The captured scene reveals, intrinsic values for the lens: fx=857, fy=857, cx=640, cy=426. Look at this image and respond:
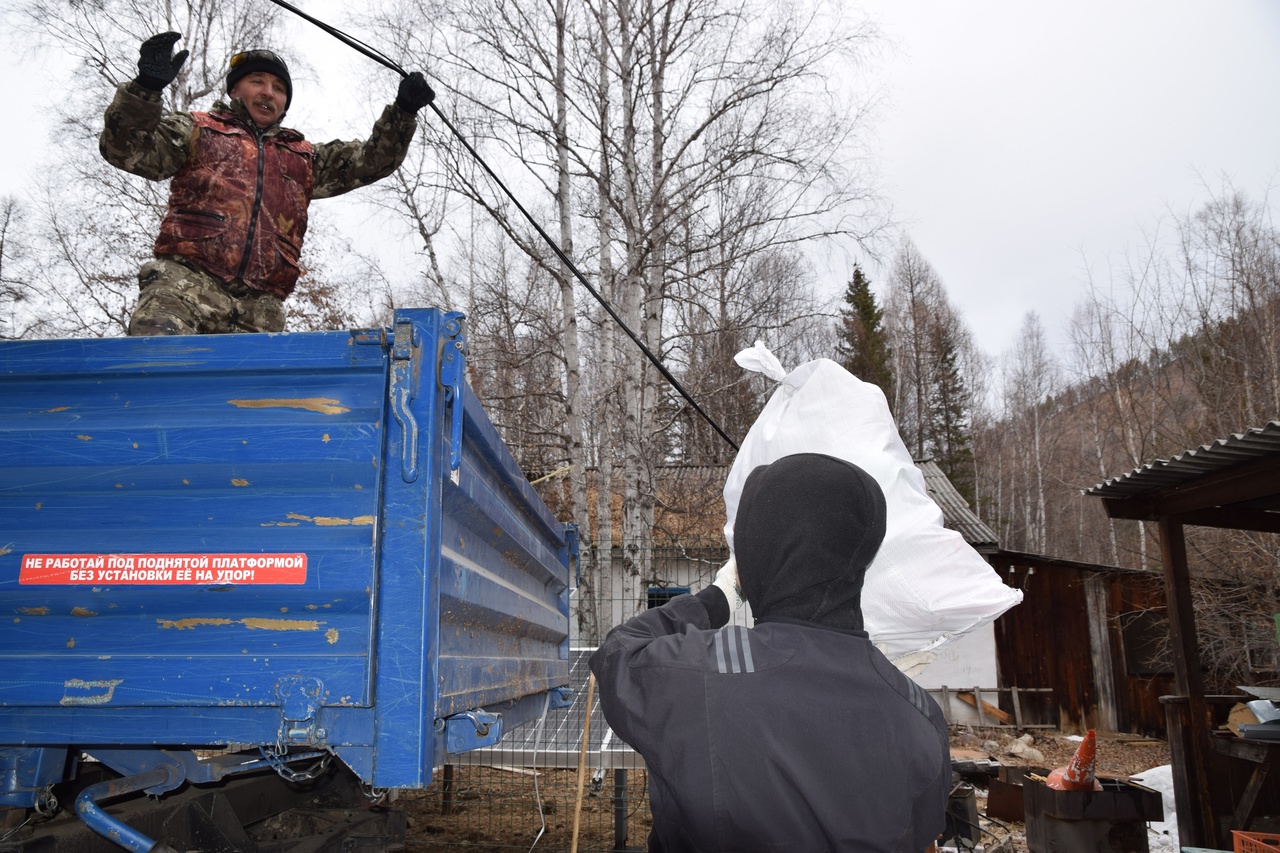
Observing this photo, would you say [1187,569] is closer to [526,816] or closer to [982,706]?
[526,816]

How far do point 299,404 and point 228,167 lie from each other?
154cm

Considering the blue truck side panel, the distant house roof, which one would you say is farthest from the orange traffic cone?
the blue truck side panel

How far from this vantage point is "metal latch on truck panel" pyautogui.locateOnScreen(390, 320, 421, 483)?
6.34 ft

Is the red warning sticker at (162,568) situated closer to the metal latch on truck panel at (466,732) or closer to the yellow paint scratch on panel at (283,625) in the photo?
the yellow paint scratch on panel at (283,625)

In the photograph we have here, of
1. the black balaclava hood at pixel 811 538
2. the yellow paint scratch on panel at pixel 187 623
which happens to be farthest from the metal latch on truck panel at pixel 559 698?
the black balaclava hood at pixel 811 538

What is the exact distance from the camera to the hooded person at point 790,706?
Answer: 1.46 metres

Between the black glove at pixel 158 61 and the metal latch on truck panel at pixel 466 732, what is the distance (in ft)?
6.69

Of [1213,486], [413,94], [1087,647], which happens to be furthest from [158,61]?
[1087,647]

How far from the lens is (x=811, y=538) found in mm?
1598

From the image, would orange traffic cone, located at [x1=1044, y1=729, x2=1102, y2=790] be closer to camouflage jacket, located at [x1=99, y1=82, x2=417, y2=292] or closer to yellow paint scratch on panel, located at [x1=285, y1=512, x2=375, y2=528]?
yellow paint scratch on panel, located at [x1=285, y1=512, x2=375, y2=528]

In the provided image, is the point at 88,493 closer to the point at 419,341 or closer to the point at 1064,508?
the point at 419,341

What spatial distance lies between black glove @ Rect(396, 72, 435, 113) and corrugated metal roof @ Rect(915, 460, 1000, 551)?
13.9 m

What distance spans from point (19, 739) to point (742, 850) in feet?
5.24

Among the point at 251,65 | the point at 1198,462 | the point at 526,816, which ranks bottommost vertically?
the point at 526,816
